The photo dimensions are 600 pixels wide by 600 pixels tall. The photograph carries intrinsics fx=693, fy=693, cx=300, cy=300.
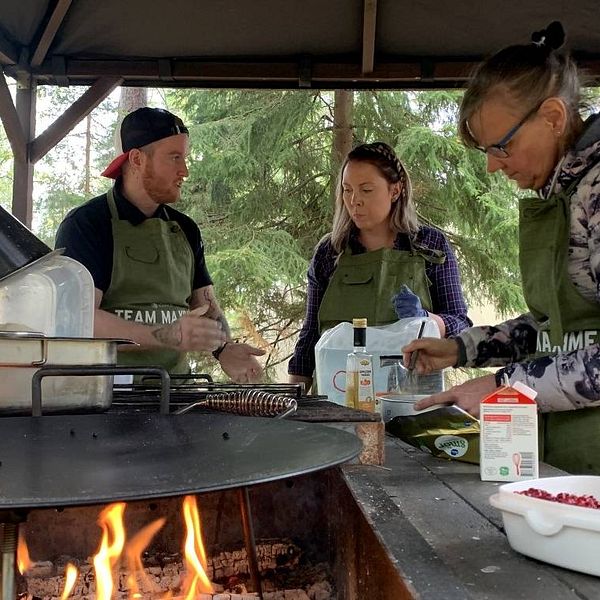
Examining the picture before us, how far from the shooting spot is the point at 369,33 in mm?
2887

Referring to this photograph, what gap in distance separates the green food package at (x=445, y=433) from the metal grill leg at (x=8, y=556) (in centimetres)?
91

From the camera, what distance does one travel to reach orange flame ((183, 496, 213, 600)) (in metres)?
1.26

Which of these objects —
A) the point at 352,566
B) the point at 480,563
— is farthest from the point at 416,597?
the point at 352,566

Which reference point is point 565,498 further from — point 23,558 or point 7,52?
point 7,52

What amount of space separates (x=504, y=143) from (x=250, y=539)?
1006 mm

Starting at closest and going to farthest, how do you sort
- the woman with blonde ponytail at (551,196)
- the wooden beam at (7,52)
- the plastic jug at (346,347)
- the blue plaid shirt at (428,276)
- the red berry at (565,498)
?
the red berry at (565,498)
the woman with blonde ponytail at (551,196)
the plastic jug at (346,347)
the blue plaid shirt at (428,276)
the wooden beam at (7,52)

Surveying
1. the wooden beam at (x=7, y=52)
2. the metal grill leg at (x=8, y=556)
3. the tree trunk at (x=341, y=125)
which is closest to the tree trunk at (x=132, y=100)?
the tree trunk at (x=341, y=125)

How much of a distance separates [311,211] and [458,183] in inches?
52.9

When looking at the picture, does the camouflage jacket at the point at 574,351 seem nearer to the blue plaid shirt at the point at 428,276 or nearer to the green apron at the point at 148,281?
the blue plaid shirt at the point at 428,276

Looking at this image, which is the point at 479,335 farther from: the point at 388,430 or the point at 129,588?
the point at 129,588

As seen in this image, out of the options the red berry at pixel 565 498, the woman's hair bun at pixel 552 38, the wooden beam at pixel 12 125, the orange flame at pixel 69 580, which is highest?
the wooden beam at pixel 12 125

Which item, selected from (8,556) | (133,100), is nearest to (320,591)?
(8,556)

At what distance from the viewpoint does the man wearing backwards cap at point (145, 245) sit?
2.52 m

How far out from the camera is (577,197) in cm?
147
